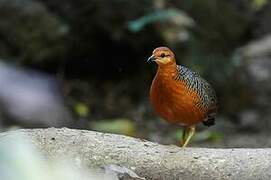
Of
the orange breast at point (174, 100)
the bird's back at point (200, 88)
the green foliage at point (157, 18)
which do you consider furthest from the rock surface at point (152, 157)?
the green foliage at point (157, 18)

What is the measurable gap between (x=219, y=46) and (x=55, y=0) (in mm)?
2795

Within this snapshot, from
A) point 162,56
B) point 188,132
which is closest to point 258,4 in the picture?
point 188,132

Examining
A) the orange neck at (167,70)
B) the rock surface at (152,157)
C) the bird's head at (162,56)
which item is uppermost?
the bird's head at (162,56)

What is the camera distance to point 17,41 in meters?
9.09

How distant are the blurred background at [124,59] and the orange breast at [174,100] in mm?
4172

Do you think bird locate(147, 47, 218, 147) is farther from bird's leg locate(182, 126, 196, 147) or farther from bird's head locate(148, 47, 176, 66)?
bird's leg locate(182, 126, 196, 147)

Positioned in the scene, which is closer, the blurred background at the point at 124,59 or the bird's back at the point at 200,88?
the bird's back at the point at 200,88

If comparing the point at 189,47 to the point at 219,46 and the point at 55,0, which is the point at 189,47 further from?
the point at 55,0

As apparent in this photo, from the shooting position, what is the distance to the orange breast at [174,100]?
4156mm

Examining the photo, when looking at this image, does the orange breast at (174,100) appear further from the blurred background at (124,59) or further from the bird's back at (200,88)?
the blurred background at (124,59)

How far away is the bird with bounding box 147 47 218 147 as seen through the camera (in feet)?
13.5

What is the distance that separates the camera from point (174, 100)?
4.16m

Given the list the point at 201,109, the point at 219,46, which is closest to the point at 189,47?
the point at 219,46

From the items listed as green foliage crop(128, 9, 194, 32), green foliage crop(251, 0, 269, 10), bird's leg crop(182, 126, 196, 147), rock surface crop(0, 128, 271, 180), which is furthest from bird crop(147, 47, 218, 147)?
green foliage crop(251, 0, 269, 10)
